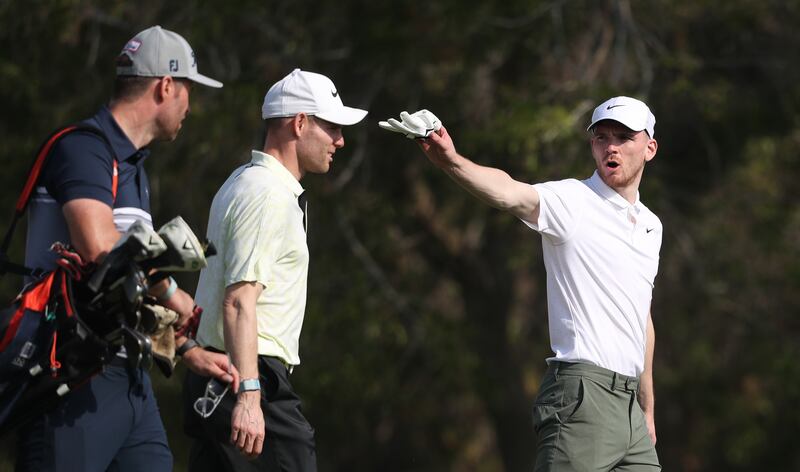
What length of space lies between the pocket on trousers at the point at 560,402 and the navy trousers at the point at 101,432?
142cm

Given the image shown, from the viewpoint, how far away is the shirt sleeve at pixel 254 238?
4.49 metres

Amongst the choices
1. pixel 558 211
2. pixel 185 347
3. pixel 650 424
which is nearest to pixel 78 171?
pixel 185 347

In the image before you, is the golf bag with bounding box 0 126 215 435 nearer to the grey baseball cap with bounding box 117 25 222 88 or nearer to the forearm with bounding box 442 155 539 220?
the grey baseball cap with bounding box 117 25 222 88

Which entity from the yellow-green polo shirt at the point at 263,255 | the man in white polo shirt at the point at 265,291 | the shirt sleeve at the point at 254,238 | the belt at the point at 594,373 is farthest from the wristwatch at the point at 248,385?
the belt at the point at 594,373

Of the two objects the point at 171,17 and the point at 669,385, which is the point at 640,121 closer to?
the point at 171,17

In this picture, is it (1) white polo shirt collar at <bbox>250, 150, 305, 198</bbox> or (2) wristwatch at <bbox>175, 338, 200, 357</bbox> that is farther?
(1) white polo shirt collar at <bbox>250, 150, 305, 198</bbox>

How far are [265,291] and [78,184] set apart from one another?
89 centimetres

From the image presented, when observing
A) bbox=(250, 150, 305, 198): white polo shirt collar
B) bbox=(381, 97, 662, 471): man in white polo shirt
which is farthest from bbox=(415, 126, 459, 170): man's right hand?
bbox=(250, 150, 305, 198): white polo shirt collar

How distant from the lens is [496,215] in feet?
42.7

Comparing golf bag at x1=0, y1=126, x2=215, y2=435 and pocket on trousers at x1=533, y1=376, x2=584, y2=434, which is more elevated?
golf bag at x1=0, y1=126, x2=215, y2=435

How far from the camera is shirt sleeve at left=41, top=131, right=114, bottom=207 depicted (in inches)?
155

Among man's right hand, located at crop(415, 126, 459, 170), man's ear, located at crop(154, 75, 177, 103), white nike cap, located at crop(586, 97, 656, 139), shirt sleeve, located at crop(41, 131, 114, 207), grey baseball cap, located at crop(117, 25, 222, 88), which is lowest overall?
shirt sleeve, located at crop(41, 131, 114, 207)

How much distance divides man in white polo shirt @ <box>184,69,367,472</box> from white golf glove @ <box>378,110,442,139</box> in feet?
1.24

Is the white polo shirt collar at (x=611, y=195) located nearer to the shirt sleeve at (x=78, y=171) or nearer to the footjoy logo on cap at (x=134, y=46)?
the footjoy logo on cap at (x=134, y=46)
